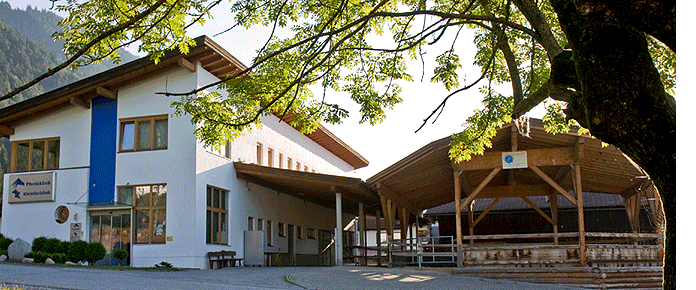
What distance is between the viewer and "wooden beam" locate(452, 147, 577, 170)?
1630 centimetres

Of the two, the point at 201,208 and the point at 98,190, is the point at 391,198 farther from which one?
the point at 98,190

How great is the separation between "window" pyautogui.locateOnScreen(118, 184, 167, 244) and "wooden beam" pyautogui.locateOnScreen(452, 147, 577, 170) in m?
9.47

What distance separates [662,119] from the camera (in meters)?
4.16

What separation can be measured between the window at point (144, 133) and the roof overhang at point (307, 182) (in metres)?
2.85

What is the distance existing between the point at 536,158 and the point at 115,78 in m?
13.4

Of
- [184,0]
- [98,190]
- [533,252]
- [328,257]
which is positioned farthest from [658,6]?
[328,257]

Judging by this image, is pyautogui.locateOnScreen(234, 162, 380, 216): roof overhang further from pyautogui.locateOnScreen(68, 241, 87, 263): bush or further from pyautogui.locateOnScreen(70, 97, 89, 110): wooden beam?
pyautogui.locateOnScreen(68, 241, 87, 263): bush

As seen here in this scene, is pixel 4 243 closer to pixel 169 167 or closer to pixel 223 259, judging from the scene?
pixel 169 167

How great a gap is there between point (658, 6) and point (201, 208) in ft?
57.7

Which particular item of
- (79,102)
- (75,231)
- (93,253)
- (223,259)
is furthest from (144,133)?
(223,259)

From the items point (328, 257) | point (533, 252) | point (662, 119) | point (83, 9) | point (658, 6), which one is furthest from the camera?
point (328, 257)

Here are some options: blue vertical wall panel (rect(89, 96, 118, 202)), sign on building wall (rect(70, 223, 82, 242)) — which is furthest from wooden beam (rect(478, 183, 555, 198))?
sign on building wall (rect(70, 223, 82, 242))

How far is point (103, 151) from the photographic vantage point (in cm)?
2095

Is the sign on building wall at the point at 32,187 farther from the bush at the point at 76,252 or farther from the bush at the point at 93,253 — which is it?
the bush at the point at 93,253
